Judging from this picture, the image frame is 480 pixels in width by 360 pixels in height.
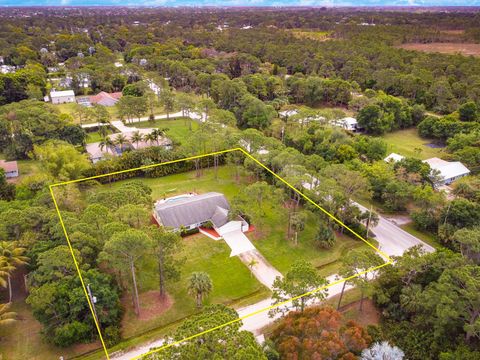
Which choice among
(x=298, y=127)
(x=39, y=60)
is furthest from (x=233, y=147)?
(x=39, y=60)

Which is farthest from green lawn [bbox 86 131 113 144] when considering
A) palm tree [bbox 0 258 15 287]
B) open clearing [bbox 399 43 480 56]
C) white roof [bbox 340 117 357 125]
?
open clearing [bbox 399 43 480 56]

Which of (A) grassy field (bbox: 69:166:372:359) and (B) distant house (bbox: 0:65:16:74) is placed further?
(B) distant house (bbox: 0:65:16:74)

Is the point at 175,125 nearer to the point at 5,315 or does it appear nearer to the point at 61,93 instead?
the point at 61,93

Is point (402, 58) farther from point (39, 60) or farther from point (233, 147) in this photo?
point (39, 60)

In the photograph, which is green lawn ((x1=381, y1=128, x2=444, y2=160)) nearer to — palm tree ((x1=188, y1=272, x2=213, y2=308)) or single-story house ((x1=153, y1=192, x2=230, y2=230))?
single-story house ((x1=153, y1=192, x2=230, y2=230))

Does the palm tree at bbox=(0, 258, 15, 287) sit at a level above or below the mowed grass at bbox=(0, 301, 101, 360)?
above

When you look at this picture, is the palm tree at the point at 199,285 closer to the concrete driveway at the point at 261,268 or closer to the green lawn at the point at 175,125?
the concrete driveway at the point at 261,268

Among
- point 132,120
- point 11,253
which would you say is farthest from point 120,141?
point 11,253
